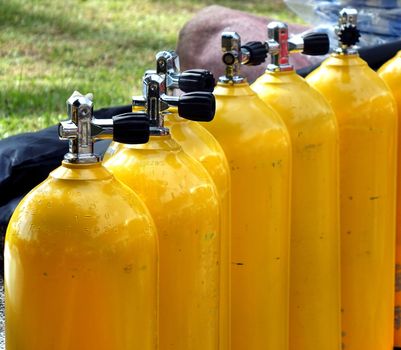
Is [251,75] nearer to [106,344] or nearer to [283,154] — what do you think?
[283,154]

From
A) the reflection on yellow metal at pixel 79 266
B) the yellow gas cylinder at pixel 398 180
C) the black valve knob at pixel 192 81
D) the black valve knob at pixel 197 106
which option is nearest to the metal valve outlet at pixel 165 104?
the black valve knob at pixel 197 106

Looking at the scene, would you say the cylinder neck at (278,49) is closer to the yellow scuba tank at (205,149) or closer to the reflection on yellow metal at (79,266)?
the yellow scuba tank at (205,149)

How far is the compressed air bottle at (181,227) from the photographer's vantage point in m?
1.53

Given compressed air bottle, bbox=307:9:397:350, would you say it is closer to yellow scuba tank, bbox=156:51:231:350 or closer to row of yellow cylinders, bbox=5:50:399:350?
row of yellow cylinders, bbox=5:50:399:350

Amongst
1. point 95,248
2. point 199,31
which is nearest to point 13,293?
point 95,248

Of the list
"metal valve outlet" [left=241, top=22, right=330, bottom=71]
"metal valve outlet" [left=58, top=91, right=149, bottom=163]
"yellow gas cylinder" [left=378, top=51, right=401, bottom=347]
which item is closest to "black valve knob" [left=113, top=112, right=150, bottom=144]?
"metal valve outlet" [left=58, top=91, right=149, bottom=163]

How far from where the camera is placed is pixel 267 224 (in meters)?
1.84

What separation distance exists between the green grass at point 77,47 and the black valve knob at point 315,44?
2.48m

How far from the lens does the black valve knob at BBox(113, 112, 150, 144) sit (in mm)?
1500

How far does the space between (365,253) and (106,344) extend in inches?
36.0

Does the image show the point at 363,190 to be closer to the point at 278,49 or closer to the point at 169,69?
the point at 278,49

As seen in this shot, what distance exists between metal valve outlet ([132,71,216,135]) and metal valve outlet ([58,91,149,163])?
97mm

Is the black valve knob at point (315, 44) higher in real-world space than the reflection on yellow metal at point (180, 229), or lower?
higher

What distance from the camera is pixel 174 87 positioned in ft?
5.90
